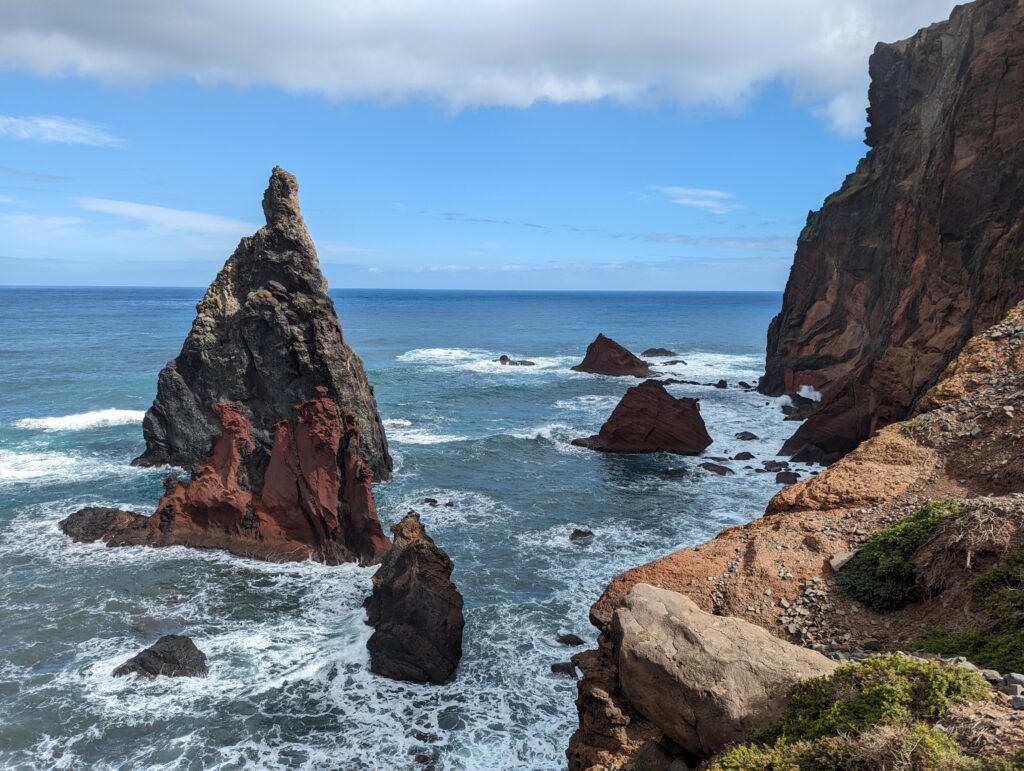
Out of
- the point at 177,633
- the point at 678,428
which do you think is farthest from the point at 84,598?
the point at 678,428

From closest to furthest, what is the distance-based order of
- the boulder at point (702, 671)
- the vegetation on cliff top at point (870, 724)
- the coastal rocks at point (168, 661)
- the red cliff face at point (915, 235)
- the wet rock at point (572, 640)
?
the vegetation on cliff top at point (870, 724) < the boulder at point (702, 671) < the coastal rocks at point (168, 661) < the wet rock at point (572, 640) < the red cliff face at point (915, 235)

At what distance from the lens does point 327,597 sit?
2458 centimetres

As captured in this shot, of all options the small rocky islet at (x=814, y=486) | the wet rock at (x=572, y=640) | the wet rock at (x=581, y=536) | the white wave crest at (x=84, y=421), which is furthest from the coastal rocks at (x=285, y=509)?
the white wave crest at (x=84, y=421)

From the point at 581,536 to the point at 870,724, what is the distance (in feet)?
73.7

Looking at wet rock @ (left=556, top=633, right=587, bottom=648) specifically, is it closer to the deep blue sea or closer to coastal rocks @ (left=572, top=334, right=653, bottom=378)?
the deep blue sea

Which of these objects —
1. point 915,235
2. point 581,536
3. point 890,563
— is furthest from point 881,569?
point 915,235

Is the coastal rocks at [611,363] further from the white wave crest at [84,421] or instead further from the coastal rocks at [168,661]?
the coastal rocks at [168,661]

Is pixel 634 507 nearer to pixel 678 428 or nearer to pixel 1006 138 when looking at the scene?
pixel 678 428

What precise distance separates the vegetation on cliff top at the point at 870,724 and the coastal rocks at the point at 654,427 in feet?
114

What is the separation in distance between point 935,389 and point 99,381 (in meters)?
66.9

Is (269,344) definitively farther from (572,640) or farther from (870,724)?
(870,724)

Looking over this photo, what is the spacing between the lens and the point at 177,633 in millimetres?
21859

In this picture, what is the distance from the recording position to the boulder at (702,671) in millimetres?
8344

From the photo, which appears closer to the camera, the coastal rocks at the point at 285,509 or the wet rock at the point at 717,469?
the coastal rocks at the point at 285,509
